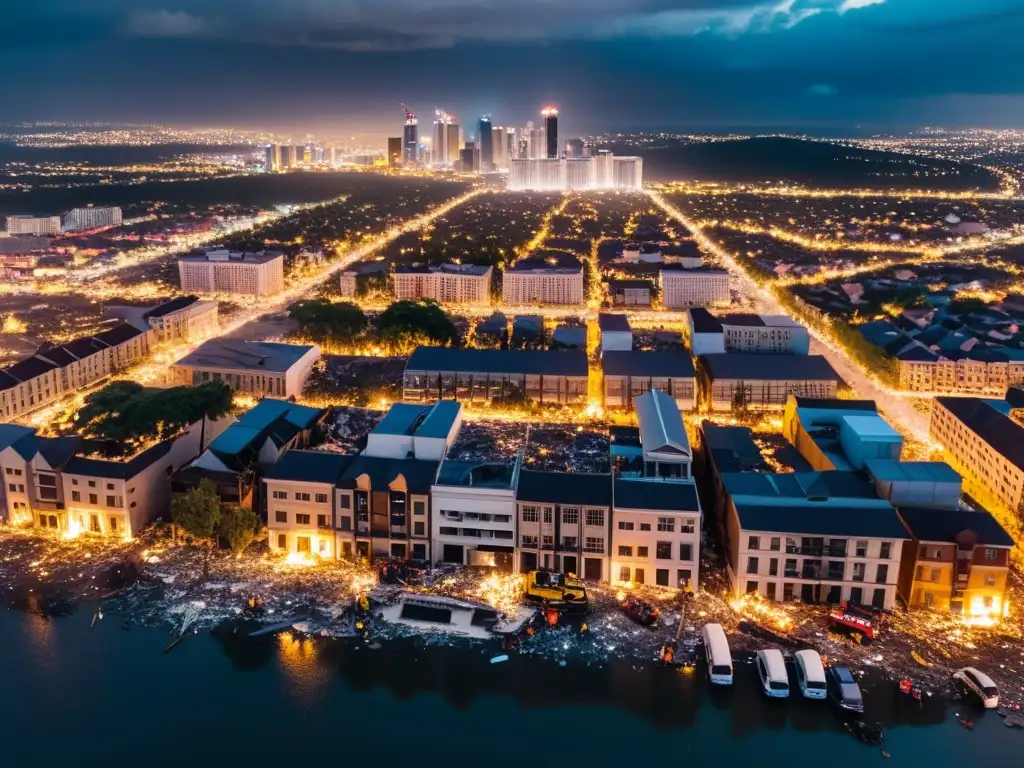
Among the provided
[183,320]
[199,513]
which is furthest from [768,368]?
[183,320]

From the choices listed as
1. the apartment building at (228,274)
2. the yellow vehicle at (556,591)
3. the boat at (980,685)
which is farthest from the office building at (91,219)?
the boat at (980,685)

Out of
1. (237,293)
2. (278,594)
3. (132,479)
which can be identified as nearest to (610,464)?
(278,594)

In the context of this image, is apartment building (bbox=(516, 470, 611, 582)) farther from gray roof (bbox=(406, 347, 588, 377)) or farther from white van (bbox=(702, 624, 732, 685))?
gray roof (bbox=(406, 347, 588, 377))

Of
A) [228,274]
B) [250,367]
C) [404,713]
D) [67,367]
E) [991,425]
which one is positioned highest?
[228,274]

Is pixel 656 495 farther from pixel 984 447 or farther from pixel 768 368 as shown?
pixel 768 368

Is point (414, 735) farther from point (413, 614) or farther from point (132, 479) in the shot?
point (132, 479)

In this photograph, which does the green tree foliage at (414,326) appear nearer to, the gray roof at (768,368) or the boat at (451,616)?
the gray roof at (768,368)
